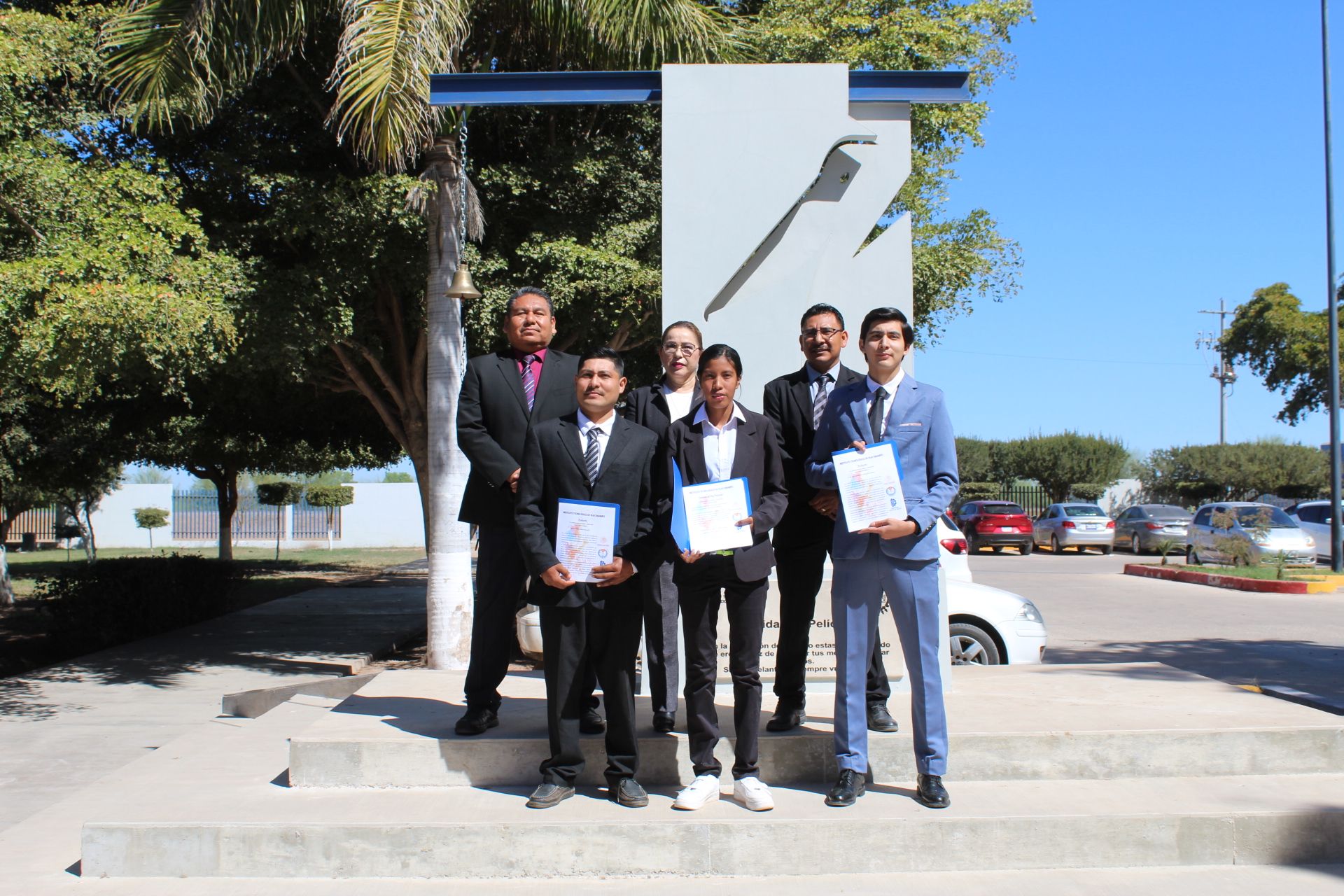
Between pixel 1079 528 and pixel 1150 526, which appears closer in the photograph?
pixel 1150 526

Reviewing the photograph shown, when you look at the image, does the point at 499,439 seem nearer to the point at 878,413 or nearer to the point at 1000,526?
the point at 878,413

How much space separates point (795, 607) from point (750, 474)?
2.72 ft

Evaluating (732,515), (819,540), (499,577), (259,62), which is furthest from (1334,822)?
(259,62)

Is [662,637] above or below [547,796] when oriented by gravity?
above

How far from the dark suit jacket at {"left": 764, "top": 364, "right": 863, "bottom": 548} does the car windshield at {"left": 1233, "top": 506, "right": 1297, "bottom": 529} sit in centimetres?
1911

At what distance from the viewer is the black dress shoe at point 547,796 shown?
4148 mm

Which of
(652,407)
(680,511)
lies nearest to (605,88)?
(652,407)

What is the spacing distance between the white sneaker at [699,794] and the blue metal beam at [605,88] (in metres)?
4.22

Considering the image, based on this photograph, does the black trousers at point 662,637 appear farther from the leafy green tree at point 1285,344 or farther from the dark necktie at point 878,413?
the leafy green tree at point 1285,344

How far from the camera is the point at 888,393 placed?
14.3 feet

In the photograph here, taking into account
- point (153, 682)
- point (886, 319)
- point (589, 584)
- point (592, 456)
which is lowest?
point (153, 682)

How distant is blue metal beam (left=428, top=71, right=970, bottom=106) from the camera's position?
6180mm

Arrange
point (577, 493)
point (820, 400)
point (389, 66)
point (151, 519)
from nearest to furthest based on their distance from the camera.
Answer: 1. point (577, 493)
2. point (820, 400)
3. point (389, 66)
4. point (151, 519)

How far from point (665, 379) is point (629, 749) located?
1.83 metres
